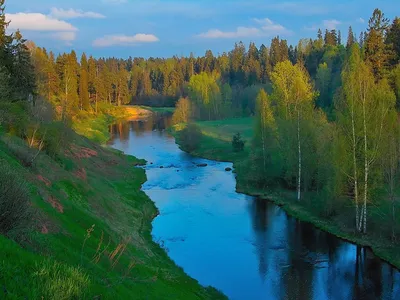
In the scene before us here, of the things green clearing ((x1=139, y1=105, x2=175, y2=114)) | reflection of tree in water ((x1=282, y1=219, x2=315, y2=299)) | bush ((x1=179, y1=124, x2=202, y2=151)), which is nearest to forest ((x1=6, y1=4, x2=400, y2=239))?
reflection of tree in water ((x1=282, y1=219, x2=315, y2=299))

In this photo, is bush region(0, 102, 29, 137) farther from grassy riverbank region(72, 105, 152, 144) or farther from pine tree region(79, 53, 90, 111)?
pine tree region(79, 53, 90, 111)

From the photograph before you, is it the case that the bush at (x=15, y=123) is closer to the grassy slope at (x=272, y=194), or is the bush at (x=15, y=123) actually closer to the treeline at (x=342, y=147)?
the grassy slope at (x=272, y=194)

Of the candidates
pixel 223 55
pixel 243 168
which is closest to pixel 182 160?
pixel 243 168

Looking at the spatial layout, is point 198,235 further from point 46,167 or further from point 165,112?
point 165,112

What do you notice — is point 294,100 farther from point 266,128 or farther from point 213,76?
point 213,76

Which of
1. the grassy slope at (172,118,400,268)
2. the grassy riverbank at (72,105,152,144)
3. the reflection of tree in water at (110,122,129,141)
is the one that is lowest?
the grassy slope at (172,118,400,268)

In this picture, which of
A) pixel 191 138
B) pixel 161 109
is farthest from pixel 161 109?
pixel 191 138
